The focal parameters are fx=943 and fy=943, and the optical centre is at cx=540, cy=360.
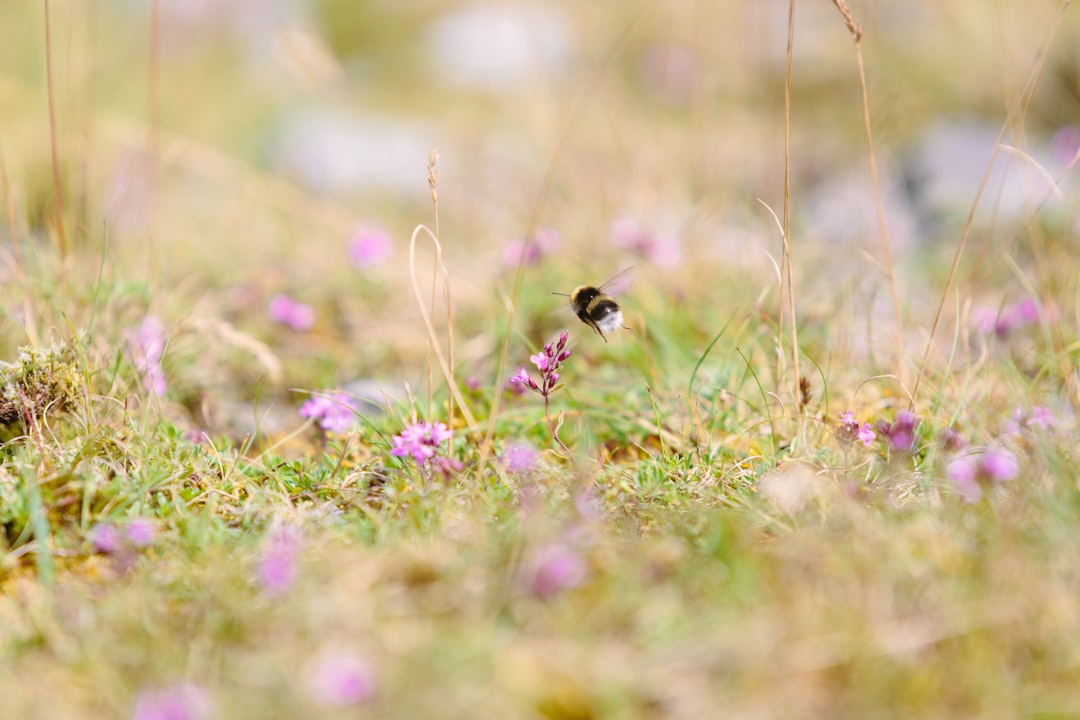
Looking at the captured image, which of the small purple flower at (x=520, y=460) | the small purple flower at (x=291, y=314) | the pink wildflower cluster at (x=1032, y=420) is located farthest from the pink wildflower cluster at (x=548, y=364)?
the small purple flower at (x=291, y=314)

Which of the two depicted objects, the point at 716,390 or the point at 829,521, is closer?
the point at 829,521

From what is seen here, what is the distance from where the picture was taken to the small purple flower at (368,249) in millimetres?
3016

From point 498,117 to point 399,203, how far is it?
1141 mm

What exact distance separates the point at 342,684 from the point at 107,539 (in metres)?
0.63

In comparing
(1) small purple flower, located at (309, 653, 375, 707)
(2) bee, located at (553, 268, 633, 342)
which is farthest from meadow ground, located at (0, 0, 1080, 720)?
(2) bee, located at (553, 268, 633, 342)

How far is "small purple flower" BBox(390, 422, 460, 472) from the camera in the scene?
1.72m

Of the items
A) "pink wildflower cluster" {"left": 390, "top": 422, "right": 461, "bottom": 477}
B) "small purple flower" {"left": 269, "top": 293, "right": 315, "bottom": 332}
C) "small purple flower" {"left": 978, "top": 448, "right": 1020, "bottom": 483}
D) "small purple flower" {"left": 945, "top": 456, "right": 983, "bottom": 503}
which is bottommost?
"small purple flower" {"left": 269, "top": 293, "right": 315, "bottom": 332}

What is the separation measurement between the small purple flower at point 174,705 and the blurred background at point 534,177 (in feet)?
3.90

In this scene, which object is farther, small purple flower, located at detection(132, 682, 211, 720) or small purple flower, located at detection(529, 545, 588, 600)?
small purple flower, located at detection(529, 545, 588, 600)

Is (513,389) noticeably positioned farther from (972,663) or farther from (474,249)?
(474,249)

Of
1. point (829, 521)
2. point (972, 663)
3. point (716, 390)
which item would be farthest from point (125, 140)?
point (972, 663)

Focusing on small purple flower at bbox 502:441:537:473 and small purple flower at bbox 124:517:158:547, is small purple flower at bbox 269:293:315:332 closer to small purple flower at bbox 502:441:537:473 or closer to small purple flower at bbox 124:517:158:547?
small purple flower at bbox 502:441:537:473

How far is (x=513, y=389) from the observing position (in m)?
2.19

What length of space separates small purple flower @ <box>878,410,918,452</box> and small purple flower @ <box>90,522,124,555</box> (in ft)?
4.22
